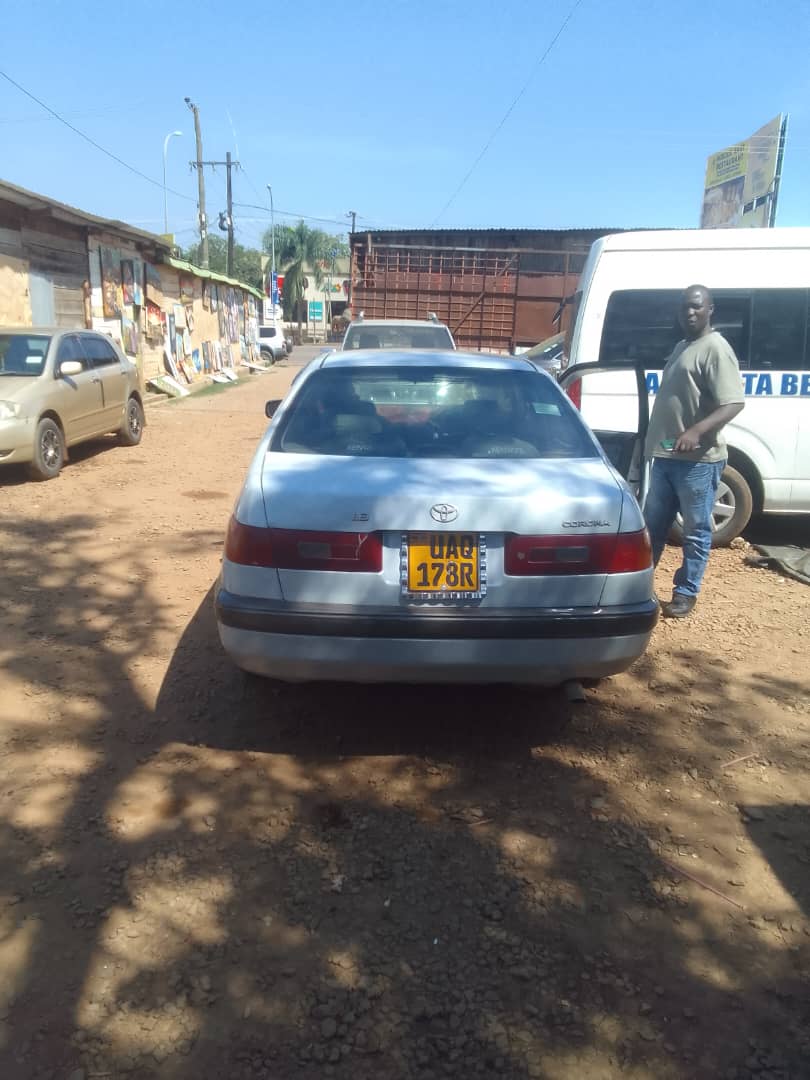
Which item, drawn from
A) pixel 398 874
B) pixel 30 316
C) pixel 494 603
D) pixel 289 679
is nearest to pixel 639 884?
pixel 398 874

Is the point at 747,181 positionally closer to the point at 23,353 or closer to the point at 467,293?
the point at 467,293

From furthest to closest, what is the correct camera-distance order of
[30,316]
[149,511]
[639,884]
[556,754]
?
1. [30,316]
2. [149,511]
3. [556,754]
4. [639,884]

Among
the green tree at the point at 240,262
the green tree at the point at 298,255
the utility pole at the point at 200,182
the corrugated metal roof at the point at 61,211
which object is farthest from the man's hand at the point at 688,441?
the green tree at the point at 240,262

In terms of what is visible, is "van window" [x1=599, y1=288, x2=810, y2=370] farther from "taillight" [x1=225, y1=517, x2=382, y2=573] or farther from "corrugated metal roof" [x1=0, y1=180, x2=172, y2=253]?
"corrugated metal roof" [x1=0, y1=180, x2=172, y2=253]

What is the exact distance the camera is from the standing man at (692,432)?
4.63 meters

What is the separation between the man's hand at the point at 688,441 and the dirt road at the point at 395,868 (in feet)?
3.54

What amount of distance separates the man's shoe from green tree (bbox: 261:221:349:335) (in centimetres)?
6342

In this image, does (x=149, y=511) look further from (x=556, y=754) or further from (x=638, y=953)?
(x=638, y=953)

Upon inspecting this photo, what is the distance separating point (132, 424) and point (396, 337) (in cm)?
376

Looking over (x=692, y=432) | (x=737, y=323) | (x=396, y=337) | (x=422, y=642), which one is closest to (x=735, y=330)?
(x=737, y=323)

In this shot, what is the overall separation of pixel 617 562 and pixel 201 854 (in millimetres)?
1775

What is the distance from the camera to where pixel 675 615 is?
5.08 metres

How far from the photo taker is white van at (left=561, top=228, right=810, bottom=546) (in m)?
6.04

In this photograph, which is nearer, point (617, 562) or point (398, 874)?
point (398, 874)
